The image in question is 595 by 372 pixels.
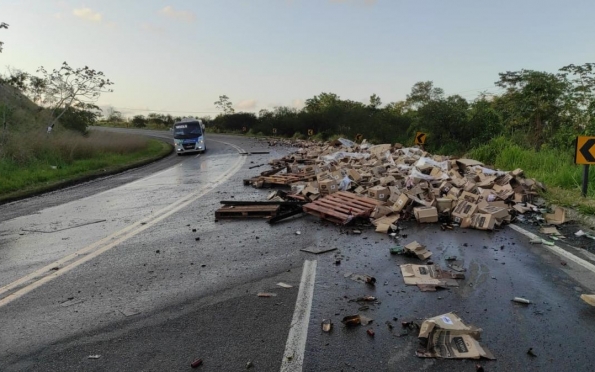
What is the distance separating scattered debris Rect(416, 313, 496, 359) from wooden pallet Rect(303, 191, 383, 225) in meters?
3.88

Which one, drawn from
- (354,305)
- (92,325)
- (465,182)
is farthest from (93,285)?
(465,182)

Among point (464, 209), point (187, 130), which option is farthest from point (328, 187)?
point (187, 130)

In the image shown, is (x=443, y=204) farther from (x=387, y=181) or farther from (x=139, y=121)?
(x=139, y=121)

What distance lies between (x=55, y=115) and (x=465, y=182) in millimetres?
26929

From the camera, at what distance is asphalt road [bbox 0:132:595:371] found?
10.4 feet

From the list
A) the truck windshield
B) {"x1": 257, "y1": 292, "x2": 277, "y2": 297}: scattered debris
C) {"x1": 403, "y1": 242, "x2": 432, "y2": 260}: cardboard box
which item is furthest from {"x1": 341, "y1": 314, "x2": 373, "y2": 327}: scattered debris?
the truck windshield

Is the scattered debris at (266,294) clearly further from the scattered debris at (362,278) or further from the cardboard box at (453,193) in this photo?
the cardboard box at (453,193)

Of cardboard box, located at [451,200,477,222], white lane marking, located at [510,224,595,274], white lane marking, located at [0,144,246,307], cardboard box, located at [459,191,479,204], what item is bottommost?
white lane marking, located at [0,144,246,307]

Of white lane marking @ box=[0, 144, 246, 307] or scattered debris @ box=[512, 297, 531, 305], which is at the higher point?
scattered debris @ box=[512, 297, 531, 305]

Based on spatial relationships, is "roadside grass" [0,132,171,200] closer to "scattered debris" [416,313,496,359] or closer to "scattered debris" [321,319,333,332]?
"scattered debris" [321,319,333,332]

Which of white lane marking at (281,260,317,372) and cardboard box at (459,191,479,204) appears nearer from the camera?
white lane marking at (281,260,317,372)

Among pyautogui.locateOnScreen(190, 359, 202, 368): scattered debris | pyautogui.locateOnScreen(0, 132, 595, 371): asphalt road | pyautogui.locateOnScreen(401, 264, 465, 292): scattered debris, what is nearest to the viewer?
pyautogui.locateOnScreen(190, 359, 202, 368): scattered debris

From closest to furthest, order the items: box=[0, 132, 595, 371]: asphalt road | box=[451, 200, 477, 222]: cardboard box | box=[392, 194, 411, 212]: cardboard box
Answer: box=[0, 132, 595, 371]: asphalt road < box=[451, 200, 477, 222]: cardboard box < box=[392, 194, 411, 212]: cardboard box

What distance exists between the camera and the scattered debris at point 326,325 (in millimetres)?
3533
